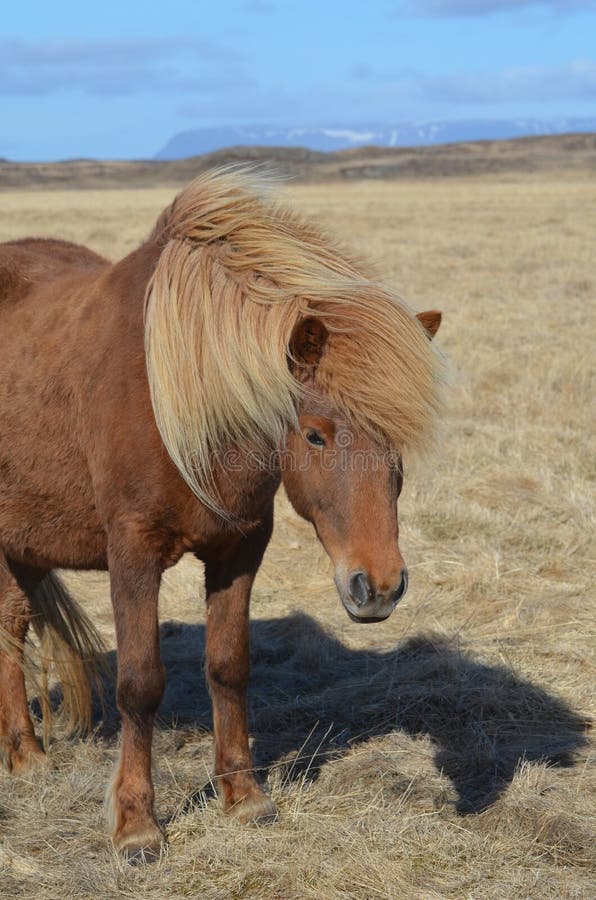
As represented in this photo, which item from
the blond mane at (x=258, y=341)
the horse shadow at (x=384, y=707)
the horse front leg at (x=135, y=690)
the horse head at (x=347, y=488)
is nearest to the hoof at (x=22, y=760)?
the horse shadow at (x=384, y=707)

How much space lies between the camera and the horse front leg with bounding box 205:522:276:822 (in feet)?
11.2

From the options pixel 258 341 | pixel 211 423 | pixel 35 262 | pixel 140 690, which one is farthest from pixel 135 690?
pixel 35 262

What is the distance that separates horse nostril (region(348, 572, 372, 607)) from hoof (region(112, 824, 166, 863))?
1082 millimetres

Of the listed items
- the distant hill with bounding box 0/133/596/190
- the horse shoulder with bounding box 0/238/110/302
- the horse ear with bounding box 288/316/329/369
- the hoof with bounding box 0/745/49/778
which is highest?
the distant hill with bounding box 0/133/596/190

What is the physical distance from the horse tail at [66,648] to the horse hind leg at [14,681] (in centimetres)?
8

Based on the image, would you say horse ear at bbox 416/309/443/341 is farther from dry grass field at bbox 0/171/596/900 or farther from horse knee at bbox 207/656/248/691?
horse knee at bbox 207/656/248/691

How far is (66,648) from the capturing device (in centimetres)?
421

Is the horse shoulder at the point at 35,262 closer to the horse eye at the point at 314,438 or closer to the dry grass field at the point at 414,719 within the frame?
the dry grass field at the point at 414,719

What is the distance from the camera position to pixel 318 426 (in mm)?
2848

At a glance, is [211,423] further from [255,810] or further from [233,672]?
[255,810]

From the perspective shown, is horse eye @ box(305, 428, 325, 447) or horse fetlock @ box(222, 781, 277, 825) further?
horse fetlock @ box(222, 781, 277, 825)

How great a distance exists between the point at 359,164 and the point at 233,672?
76482mm

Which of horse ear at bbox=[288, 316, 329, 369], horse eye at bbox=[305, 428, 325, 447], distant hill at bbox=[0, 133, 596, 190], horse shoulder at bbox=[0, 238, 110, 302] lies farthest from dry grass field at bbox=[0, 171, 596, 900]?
distant hill at bbox=[0, 133, 596, 190]

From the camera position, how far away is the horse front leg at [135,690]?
10.4 ft
